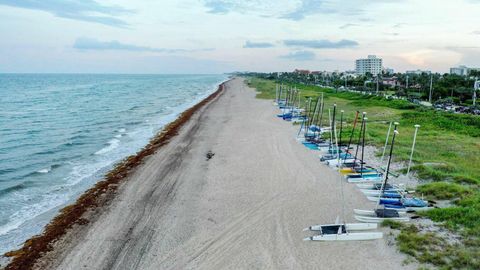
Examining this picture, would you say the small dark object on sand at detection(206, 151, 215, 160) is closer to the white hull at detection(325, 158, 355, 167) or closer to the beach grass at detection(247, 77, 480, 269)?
the white hull at detection(325, 158, 355, 167)

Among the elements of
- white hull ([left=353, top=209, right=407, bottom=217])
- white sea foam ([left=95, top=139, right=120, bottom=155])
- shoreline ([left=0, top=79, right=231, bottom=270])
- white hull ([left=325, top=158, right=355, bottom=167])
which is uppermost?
white hull ([left=325, top=158, right=355, bottom=167])

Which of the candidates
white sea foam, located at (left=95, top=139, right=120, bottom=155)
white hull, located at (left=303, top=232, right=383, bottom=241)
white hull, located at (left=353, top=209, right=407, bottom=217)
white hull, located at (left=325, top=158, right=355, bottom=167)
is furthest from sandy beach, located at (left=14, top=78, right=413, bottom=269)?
white sea foam, located at (left=95, top=139, right=120, bottom=155)

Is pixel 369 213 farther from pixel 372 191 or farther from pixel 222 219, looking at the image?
pixel 222 219

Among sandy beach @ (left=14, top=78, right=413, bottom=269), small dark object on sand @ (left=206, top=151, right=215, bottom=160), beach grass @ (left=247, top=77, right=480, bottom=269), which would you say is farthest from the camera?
small dark object on sand @ (left=206, top=151, right=215, bottom=160)

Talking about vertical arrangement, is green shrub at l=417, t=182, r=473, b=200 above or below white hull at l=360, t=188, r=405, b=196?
above

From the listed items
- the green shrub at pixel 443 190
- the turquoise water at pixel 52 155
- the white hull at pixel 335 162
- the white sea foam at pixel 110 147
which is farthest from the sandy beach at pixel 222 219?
the white sea foam at pixel 110 147

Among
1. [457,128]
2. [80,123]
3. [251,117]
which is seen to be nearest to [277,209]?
[457,128]
